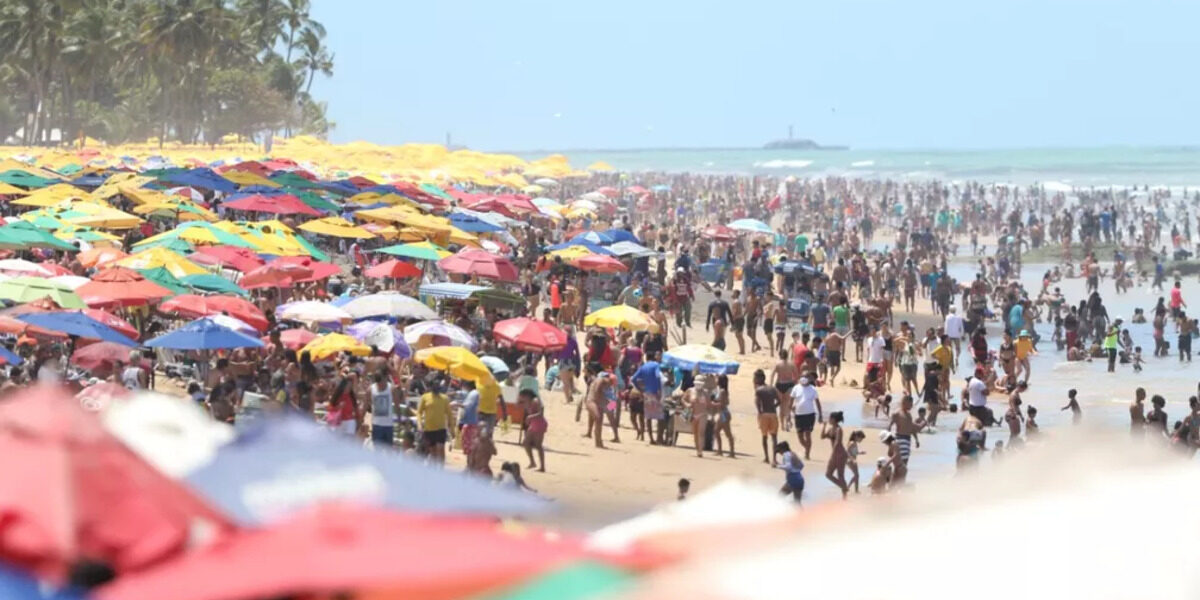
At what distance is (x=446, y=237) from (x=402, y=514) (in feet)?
75.4

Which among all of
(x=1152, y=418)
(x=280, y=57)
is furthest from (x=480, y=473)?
(x=280, y=57)

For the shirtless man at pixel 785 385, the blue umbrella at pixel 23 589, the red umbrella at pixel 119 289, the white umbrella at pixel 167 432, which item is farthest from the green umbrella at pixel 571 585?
the shirtless man at pixel 785 385

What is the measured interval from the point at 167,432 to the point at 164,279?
44.4ft

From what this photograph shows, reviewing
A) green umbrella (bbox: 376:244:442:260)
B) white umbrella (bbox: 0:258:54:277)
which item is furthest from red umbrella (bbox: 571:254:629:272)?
white umbrella (bbox: 0:258:54:277)

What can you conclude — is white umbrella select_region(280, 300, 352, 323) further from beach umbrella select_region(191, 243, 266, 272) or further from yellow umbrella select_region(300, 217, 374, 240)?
yellow umbrella select_region(300, 217, 374, 240)

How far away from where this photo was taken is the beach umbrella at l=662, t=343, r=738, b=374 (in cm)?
1708

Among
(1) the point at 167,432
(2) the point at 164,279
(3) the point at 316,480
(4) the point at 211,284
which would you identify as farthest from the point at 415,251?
(3) the point at 316,480

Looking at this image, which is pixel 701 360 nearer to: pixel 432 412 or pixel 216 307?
pixel 432 412

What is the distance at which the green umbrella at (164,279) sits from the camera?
1745 cm

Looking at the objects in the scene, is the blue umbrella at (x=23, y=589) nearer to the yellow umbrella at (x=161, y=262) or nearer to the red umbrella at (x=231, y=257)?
the yellow umbrella at (x=161, y=262)

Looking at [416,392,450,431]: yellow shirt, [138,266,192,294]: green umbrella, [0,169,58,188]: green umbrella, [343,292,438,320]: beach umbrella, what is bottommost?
[416,392,450,431]: yellow shirt

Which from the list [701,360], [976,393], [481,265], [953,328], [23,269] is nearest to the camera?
[701,360]

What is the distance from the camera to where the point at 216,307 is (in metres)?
16.1

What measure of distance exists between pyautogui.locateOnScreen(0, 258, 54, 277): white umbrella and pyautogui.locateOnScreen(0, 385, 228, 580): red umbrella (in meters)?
14.1
